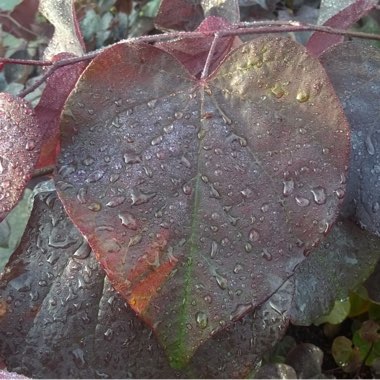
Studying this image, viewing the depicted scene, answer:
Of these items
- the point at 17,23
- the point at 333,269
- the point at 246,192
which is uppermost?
the point at 246,192

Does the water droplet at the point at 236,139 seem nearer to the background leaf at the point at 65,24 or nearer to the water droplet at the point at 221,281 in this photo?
the water droplet at the point at 221,281

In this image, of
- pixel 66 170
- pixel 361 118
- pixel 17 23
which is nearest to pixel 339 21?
pixel 361 118

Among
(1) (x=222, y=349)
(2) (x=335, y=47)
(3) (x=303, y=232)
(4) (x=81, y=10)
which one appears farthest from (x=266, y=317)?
(4) (x=81, y=10)

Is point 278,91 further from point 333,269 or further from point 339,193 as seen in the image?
point 333,269

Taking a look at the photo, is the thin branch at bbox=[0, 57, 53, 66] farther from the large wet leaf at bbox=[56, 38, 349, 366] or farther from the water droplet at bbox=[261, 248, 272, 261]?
the water droplet at bbox=[261, 248, 272, 261]

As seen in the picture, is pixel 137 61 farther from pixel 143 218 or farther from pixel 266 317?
pixel 266 317

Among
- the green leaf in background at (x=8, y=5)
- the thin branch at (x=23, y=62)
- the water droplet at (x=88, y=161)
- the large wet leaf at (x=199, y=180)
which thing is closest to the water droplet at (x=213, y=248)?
the large wet leaf at (x=199, y=180)
